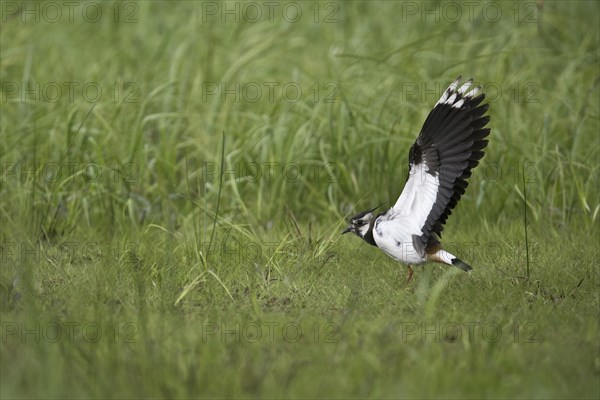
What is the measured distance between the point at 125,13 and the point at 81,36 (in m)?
0.45

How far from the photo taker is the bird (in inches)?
178

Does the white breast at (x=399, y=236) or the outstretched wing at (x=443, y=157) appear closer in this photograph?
the outstretched wing at (x=443, y=157)

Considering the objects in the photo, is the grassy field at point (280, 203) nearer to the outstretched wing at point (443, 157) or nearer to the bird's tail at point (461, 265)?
the bird's tail at point (461, 265)

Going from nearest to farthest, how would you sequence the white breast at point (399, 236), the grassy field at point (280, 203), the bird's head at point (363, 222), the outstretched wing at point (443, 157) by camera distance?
the grassy field at point (280, 203), the outstretched wing at point (443, 157), the white breast at point (399, 236), the bird's head at point (363, 222)

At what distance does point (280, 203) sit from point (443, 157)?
1796mm

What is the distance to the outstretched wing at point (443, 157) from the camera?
14.8 feet

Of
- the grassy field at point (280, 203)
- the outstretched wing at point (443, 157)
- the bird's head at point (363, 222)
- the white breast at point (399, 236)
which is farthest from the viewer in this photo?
the bird's head at point (363, 222)

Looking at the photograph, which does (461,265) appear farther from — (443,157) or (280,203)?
(280,203)

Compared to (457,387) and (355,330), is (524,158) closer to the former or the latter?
(355,330)

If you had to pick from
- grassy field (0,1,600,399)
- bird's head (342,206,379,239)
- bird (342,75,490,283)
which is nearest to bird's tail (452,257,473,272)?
bird (342,75,490,283)

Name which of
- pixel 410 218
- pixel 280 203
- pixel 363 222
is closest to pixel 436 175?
pixel 410 218

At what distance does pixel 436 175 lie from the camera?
15.1ft

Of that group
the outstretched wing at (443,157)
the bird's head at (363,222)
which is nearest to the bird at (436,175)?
the outstretched wing at (443,157)

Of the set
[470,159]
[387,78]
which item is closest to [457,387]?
[470,159]
